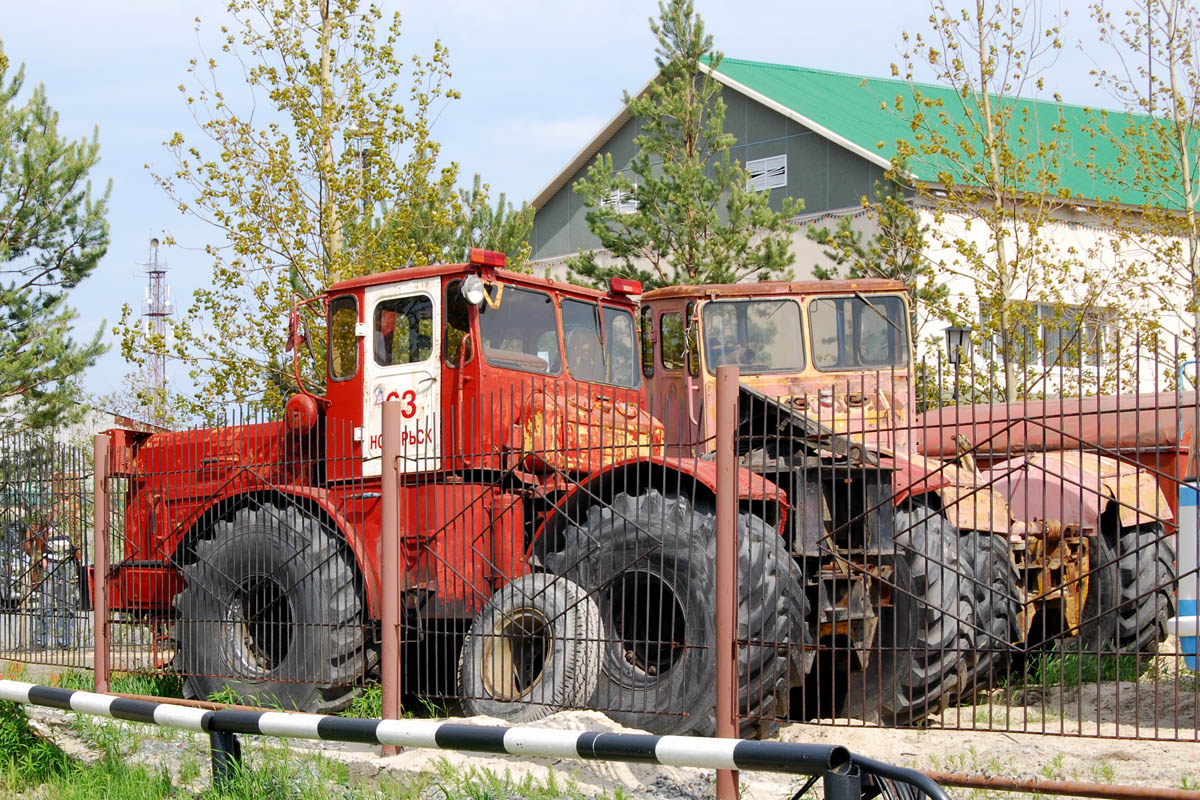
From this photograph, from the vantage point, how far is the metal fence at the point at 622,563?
24.2 feet

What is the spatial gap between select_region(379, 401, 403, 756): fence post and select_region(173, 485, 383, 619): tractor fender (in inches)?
40.7

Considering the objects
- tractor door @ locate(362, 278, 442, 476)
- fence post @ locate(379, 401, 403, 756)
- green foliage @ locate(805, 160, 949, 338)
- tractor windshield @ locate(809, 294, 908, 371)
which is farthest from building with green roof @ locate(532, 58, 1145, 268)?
fence post @ locate(379, 401, 403, 756)

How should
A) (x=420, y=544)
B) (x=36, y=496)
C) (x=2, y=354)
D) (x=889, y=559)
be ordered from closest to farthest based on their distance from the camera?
(x=889, y=559)
(x=420, y=544)
(x=36, y=496)
(x=2, y=354)

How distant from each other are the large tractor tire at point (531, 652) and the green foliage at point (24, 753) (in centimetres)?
242

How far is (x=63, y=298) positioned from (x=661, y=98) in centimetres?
1028

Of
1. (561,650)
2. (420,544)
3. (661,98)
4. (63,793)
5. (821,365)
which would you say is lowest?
(63,793)

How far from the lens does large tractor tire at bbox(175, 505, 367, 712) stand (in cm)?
902

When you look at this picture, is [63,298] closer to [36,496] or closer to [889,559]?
[36,496]

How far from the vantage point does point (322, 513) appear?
9578 mm

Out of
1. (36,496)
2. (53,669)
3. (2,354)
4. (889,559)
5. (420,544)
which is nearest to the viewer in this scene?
(889,559)

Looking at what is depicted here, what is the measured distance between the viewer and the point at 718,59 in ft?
79.3

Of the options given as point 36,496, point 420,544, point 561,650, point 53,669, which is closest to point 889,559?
point 561,650

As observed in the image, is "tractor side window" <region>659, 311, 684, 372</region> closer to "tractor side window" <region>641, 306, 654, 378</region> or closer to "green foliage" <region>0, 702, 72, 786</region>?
"tractor side window" <region>641, 306, 654, 378</region>

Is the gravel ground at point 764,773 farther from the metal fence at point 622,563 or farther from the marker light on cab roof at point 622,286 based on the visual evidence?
the marker light on cab roof at point 622,286
